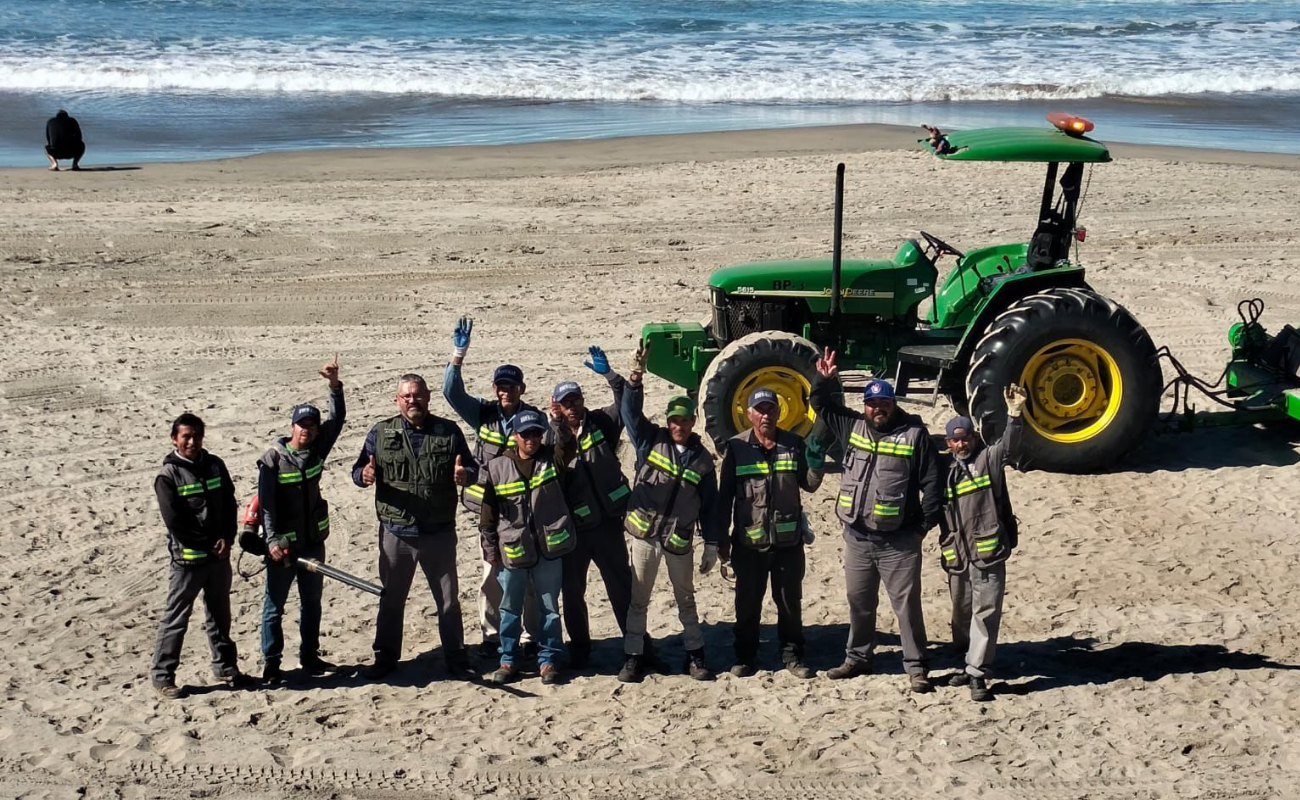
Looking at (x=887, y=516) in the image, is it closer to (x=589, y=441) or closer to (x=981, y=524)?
(x=981, y=524)

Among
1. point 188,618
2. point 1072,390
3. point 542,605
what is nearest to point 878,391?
point 542,605

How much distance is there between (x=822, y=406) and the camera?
7824mm

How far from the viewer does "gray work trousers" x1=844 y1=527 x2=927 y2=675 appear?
24.0ft

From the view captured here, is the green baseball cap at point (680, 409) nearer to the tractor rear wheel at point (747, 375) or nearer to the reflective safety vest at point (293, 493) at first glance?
the reflective safety vest at point (293, 493)

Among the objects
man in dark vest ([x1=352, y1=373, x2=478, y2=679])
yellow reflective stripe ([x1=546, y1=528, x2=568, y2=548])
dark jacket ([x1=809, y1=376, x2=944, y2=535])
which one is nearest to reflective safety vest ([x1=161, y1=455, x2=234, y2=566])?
man in dark vest ([x1=352, y1=373, x2=478, y2=679])

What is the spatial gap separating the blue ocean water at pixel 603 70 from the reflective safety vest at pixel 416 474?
14326mm

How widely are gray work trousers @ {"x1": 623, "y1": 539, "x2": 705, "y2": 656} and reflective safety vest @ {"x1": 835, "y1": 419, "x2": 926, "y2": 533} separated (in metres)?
0.86

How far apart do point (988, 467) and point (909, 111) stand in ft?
61.0

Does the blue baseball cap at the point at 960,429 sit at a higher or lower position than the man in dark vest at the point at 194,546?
higher

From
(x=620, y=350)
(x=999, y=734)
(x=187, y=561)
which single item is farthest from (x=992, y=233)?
(x=187, y=561)

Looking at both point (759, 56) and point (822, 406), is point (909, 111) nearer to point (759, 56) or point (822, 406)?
point (759, 56)

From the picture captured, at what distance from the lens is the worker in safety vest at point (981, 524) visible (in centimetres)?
717

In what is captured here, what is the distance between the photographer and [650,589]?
749 cm

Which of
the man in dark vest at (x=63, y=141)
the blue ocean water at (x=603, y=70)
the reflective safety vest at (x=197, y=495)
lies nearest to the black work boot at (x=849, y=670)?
the reflective safety vest at (x=197, y=495)
